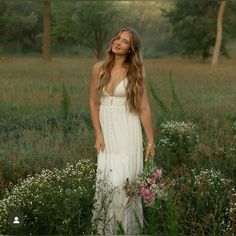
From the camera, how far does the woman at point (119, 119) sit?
4.54 meters

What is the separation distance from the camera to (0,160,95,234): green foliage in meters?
4.38

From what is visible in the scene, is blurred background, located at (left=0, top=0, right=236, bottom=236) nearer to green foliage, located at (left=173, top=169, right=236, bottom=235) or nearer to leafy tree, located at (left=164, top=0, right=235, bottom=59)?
green foliage, located at (left=173, top=169, right=236, bottom=235)

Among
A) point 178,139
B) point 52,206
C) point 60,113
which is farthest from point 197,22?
point 52,206

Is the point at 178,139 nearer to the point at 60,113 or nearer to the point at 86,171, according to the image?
the point at 86,171

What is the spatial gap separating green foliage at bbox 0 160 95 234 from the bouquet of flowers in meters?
0.37

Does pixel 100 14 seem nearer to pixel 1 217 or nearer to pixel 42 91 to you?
pixel 42 91

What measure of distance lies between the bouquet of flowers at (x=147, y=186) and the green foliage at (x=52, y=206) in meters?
0.37

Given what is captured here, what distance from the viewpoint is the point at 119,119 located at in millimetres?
4641

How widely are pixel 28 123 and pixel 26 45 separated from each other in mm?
41284

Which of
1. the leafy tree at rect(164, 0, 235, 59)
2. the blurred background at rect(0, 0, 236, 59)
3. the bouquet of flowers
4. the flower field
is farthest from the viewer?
the blurred background at rect(0, 0, 236, 59)

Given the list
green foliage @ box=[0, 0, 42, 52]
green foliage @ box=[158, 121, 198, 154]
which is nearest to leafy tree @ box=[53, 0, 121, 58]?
green foliage @ box=[0, 0, 42, 52]

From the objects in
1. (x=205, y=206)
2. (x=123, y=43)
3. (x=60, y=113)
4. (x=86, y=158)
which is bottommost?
(x=60, y=113)

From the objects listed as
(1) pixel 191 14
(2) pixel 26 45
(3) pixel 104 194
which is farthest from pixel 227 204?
(2) pixel 26 45

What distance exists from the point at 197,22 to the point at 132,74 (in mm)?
39551
